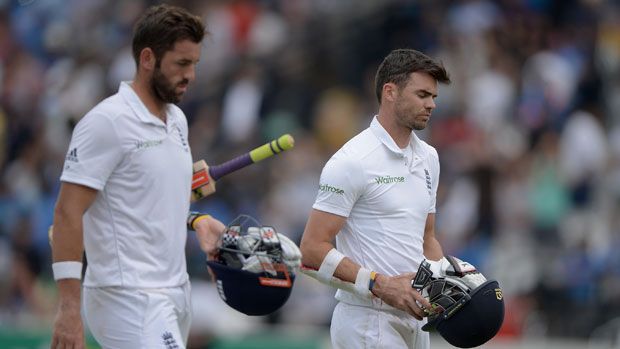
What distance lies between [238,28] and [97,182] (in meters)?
11.4

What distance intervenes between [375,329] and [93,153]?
1.80 m

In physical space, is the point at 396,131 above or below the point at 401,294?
above

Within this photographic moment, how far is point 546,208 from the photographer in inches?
551

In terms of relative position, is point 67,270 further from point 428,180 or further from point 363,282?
point 428,180

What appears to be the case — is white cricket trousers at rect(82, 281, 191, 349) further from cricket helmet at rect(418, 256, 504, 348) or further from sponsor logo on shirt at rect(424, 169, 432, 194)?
sponsor logo on shirt at rect(424, 169, 432, 194)

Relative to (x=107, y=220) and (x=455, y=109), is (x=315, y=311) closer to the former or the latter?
(x=455, y=109)

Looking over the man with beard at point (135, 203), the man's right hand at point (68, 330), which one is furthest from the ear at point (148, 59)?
the man's right hand at point (68, 330)

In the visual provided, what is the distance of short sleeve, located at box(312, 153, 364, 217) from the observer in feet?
23.0

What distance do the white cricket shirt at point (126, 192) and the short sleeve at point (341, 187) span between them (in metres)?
0.83

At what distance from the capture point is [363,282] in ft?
22.8

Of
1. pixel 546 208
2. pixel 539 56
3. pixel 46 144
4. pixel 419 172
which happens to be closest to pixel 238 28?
pixel 46 144

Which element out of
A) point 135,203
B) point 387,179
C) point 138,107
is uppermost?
point 138,107

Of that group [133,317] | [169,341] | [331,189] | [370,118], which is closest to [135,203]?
[133,317]

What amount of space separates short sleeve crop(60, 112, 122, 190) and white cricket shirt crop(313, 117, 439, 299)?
3.95 feet
